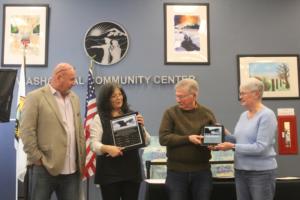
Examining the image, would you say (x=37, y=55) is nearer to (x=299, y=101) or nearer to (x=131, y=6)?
(x=131, y=6)

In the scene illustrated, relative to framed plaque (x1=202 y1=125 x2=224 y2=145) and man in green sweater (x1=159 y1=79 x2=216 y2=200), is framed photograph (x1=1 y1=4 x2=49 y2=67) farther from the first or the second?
framed plaque (x1=202 y1=125 x2=224 y2=145)

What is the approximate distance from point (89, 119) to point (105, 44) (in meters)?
1.15

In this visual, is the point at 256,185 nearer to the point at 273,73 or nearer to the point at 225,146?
the point at 225,146

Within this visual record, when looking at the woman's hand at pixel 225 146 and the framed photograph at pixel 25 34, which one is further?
the framed photograph at pixel 25 34

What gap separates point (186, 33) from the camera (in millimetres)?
4770

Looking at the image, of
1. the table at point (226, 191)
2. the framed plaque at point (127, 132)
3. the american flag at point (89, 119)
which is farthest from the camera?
the american flag at point (89, 119)

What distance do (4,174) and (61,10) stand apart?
2.21 meters

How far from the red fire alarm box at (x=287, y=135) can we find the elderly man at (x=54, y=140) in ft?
9.78

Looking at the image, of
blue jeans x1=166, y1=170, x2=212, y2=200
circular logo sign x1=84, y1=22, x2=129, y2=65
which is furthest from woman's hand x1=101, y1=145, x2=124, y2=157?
circular logo sign x1=84, y1=22, x2=129, y2=65

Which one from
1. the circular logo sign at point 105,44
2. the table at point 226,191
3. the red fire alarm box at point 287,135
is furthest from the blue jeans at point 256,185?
the circular logo sign at point 105,44

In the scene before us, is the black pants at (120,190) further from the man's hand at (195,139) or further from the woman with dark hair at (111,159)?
the man's hand at (195,139)

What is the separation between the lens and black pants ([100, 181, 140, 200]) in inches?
99.3

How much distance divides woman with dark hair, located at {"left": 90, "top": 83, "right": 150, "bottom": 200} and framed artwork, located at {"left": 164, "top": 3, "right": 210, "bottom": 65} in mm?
2182

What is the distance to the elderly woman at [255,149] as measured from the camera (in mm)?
2549
